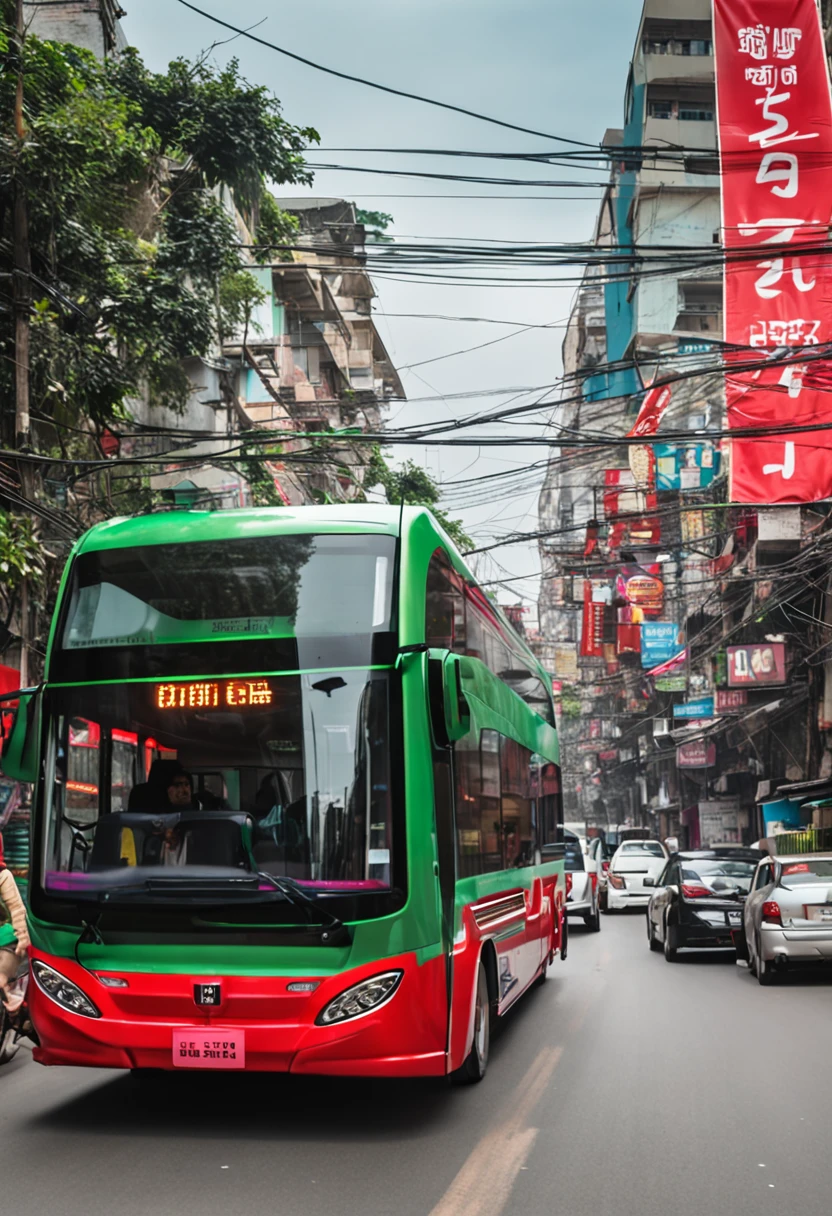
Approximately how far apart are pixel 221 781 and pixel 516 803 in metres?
4.53

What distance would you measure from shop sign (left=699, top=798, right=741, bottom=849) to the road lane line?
140 ft

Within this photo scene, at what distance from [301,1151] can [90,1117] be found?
148cm

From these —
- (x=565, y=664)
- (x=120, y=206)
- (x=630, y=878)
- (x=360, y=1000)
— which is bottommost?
(x=630, y=878)

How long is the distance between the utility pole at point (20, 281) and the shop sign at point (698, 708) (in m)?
26.9

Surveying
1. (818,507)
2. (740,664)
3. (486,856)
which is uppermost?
(818,507)

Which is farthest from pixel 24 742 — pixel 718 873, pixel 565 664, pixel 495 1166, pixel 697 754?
pixel 565 664

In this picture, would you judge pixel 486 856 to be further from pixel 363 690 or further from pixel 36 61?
pixel 36 61

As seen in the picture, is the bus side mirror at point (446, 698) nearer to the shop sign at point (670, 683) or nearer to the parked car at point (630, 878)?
the parked car at point (630, 878)

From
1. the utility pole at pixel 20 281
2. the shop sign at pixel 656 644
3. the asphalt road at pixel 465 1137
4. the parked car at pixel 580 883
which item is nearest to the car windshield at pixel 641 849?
the shop sign at pixel 656 644

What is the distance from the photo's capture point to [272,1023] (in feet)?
22.2

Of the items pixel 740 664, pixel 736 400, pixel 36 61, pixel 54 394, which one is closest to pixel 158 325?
pixel 54 394

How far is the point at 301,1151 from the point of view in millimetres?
6531

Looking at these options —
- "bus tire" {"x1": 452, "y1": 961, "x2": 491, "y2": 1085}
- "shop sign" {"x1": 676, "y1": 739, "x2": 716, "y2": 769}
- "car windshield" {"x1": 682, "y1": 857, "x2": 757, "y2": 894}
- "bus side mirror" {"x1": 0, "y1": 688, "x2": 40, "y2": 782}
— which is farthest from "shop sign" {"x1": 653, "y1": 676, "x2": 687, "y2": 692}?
"bus side mirror" {"x1": 0, "y1": 688, "x2": 40, "y2": 782}

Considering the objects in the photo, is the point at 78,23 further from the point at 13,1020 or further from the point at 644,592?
the point at 644,592
